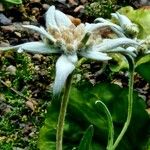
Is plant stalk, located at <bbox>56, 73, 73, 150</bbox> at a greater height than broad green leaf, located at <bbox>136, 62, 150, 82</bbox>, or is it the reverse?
plant stalk, located at <bbox>56, 73, 73, 150</bbox>

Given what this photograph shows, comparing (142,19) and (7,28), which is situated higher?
(142,19)

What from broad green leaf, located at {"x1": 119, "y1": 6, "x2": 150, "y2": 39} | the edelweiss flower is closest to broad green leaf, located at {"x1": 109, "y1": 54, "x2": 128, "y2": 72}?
broad green leaf, located at {"x1": 119, "y1": 6, "x2": 150, "y2": 39}

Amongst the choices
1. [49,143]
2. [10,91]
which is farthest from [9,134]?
[49,143]

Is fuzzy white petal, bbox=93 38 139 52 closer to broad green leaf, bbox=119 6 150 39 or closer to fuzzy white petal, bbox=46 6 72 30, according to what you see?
fuzzy white petal, bbox=46 6 72 30

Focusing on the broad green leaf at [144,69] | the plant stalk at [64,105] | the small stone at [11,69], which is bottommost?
the small stone at [11,69]

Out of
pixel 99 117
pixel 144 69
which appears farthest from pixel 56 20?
pixel 144 69

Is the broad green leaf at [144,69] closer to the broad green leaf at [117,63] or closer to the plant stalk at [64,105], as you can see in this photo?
the broad green leaf at [117,63]

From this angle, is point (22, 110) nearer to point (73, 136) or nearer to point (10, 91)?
point (10, 91)

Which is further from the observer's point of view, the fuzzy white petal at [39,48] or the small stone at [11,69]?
the small stone at [11,69]

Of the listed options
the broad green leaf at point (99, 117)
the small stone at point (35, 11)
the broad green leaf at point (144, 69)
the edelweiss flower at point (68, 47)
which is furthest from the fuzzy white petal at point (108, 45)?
the small stone at point (35, 11)

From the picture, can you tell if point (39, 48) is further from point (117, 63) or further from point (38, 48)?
point (117, 63)

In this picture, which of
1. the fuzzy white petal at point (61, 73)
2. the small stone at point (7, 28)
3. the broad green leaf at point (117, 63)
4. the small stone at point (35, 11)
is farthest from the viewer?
the small stone at point (35, 11)
